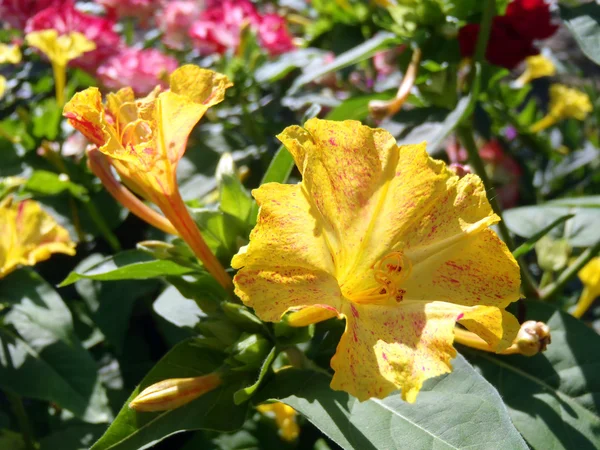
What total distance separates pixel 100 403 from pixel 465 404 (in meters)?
0.61

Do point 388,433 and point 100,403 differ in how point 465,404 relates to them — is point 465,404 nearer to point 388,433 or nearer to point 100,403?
point 388,433

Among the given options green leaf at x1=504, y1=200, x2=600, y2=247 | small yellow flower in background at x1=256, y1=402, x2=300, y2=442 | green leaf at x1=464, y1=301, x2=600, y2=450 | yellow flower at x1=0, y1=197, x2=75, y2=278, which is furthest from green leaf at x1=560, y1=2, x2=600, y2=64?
yellow flower at x1=0, y1=197, x2=75, y2=278

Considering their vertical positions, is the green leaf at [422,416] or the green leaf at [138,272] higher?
the green leaf at [138,272]

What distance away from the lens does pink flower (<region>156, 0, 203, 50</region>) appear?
190 centimetres

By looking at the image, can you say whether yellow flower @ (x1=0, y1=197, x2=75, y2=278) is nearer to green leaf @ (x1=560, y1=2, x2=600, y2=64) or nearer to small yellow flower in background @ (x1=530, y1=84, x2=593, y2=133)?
green leaf @ (x1=560, y1=2, x2=600, y2=64)

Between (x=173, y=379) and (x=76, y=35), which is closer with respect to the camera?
(x=173, y=379)

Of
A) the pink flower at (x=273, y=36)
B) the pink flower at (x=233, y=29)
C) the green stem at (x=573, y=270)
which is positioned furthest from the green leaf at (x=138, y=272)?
the pink flower at (x=273, y=36)

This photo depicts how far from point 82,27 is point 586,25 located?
128 centimetres

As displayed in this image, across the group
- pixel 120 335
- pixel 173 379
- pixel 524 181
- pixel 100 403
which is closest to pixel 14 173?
pixel 120 335

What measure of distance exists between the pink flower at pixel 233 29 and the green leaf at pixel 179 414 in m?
1.05

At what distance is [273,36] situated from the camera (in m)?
1.76

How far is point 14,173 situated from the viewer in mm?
1369

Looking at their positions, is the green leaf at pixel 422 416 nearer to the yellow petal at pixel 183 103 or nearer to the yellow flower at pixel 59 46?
the yellow petal at pixel 183 103

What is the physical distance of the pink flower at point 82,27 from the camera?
1662 millimetres
